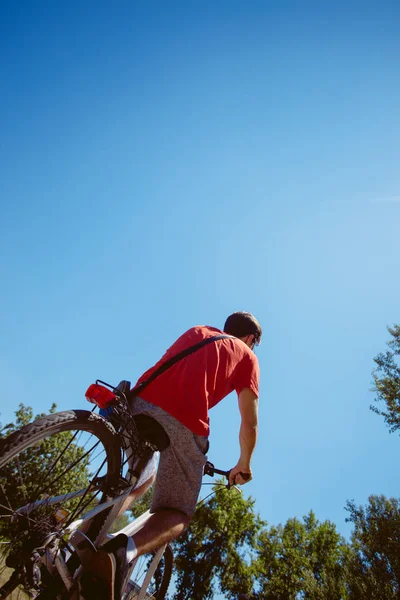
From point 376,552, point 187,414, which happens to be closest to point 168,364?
point 187,414

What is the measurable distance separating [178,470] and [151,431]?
0.35 m

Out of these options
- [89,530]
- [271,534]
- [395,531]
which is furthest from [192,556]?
[89,530]

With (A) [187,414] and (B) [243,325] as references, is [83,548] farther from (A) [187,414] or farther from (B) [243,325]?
(B) [243,325]

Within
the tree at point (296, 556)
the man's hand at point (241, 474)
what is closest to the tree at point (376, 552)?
the tree at point (296, 556)

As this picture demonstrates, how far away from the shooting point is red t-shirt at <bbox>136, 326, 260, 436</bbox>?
2352mm

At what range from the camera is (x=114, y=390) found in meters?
2.32

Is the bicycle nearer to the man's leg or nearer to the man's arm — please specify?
the man's leg

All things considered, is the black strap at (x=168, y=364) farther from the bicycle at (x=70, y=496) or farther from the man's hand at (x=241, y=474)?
the man's hand at (x=241, y=474)

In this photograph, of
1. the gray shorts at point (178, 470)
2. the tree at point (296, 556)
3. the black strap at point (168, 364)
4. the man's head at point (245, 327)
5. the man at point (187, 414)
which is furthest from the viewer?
the tree at point (296, 556)

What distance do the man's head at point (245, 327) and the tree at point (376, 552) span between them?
59.9ft

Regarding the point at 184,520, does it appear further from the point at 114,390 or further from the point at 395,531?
the point at 395,531

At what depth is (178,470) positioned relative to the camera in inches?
90.0

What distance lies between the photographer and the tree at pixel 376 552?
14.6m

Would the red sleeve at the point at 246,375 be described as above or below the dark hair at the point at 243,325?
below
